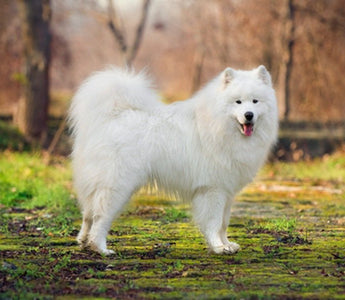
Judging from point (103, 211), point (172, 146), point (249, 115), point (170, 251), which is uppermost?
point (249, 115)

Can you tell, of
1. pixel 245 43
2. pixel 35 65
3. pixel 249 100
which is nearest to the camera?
pixel 249 100

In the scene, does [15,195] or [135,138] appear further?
[15,195]

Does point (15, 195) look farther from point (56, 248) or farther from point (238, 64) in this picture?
point (238, 64)

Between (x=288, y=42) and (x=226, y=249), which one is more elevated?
(x=288, y=42)

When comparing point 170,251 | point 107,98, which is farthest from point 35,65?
point 170,251

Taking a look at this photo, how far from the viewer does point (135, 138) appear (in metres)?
4.43

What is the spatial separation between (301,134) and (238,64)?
6.34 metres

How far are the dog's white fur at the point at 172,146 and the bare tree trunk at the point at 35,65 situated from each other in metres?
7.45

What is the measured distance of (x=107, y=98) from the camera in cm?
456

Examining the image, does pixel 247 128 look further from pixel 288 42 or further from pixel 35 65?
pixel 288 42

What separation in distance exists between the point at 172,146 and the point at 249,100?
74 cm

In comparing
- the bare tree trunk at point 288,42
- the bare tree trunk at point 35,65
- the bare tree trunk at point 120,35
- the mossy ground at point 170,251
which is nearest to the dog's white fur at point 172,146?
the mossy ground at point 170,251

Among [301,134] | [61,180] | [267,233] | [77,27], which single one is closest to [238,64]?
[301,134]

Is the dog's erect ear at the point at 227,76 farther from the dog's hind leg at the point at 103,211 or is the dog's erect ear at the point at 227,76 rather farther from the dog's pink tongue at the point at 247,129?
the dog's hind leg at the point at 103,211
